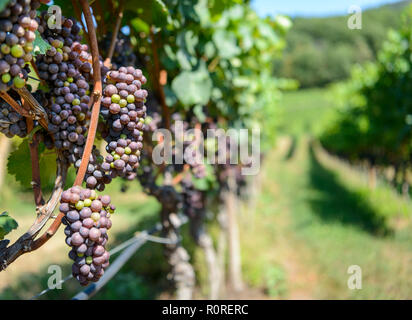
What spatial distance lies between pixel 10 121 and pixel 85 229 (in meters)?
0.41

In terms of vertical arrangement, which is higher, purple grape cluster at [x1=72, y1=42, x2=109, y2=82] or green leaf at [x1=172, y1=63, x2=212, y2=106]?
green leaf at [x1=172, y1=63, x2=212, y2=106]

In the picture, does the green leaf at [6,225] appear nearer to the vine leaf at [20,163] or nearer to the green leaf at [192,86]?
the vine leaf at [20,163]

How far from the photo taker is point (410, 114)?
7434mm

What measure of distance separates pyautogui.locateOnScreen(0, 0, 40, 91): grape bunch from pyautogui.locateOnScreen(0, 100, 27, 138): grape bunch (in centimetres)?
20

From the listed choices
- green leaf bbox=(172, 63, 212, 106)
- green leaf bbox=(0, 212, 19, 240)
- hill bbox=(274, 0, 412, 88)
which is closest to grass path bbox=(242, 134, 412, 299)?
green leaf bbox=(172, 63, 212, 106)

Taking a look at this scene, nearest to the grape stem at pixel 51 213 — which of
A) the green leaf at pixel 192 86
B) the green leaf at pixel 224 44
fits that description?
the green leaf at pixel 192 86

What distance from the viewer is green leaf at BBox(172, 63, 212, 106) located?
213 cm

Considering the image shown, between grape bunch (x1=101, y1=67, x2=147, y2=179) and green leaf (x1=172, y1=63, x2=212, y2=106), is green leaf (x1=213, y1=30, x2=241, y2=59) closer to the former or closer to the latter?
green leaf (x1=172, y1=63, x2=212, y2=106)

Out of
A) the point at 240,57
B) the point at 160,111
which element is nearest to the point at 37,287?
the point at 160,111

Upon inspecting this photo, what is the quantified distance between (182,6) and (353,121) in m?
14.1

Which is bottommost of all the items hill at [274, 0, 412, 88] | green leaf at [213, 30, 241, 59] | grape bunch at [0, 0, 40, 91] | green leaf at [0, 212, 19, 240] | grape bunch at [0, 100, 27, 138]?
green leaf at [0, 212, 19, 240]

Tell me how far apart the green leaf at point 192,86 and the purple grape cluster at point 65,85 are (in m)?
1.03

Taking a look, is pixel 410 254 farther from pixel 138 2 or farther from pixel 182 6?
pixel 138 2

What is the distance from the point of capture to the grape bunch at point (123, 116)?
1.07 m
